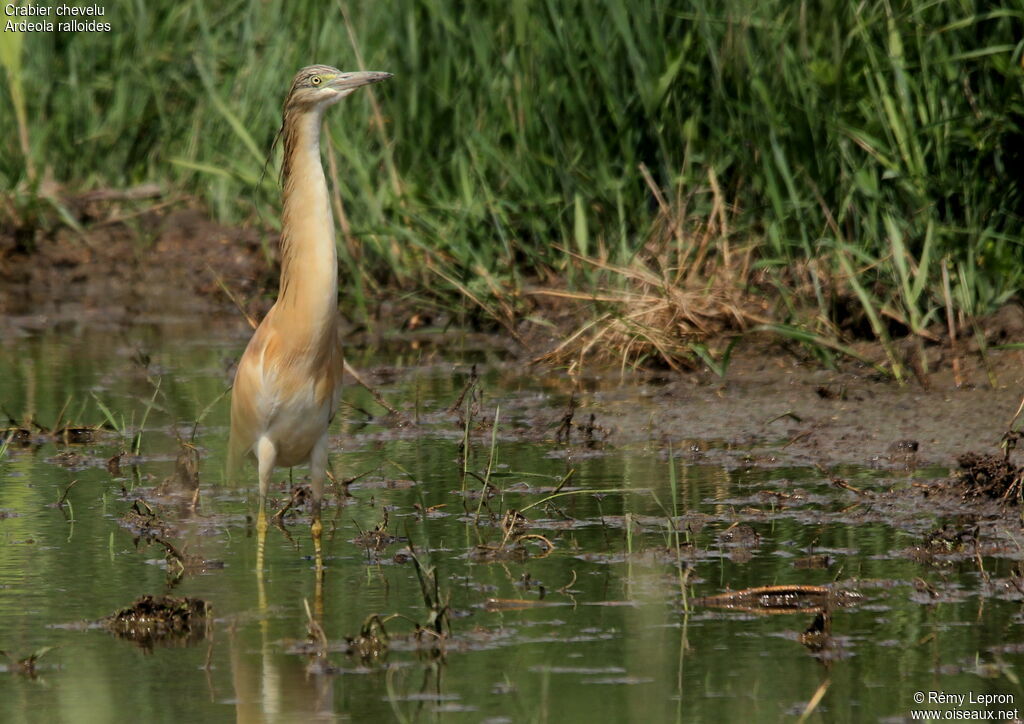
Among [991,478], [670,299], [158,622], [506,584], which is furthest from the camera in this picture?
[670,299]

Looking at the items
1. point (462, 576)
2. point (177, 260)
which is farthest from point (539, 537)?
point (177, 260)

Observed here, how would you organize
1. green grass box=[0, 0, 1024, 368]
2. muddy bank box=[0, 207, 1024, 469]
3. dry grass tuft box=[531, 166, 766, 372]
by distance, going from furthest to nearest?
dry grass tuft box=[531, 166, 766, 372], green grass box=[0, 0, 1024, 368], muddy bank box=[0, 207, 1024, 469]

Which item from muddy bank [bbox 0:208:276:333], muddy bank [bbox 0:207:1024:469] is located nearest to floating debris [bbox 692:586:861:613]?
muddy bank [bbox 0:207:1024:469]

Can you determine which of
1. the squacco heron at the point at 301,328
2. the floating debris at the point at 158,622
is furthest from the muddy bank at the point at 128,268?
the floating debris at the point at 158,622

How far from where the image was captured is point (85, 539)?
18.0 feet

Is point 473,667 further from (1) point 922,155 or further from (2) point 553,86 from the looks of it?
(2) point 553,86

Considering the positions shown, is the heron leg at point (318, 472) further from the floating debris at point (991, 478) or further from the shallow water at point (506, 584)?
the floating debris at point (991, 478)

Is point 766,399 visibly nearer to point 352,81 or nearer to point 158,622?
point 352,81

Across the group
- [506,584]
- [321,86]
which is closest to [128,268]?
[321,86]

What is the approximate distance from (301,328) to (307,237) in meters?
0.31

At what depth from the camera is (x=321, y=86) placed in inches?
225

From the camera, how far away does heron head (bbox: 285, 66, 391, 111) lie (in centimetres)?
567

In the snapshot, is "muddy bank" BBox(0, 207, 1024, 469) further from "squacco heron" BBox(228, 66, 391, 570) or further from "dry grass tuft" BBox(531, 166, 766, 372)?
"squacco heron" BBox(228, 66, 391, 570)

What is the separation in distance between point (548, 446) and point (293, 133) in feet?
6.04
